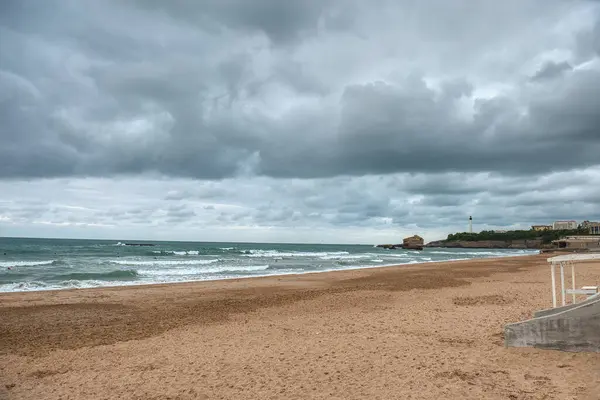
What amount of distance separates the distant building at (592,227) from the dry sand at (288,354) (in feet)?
444

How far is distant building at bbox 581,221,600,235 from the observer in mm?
125537

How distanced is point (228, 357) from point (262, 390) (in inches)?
68.9

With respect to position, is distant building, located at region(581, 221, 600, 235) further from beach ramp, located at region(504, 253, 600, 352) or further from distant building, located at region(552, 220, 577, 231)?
beach ramp, located at region(504, 253, 600, 352)

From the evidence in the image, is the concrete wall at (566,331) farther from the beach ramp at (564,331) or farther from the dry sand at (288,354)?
the dry sand at (288,354)

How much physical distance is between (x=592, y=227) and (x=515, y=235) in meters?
21.4

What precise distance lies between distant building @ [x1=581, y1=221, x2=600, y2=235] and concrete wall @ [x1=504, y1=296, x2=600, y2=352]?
138 metres

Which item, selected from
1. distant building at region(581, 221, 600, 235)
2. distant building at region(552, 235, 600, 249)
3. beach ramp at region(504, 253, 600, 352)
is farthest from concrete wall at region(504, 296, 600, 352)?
distant building at region(581, 221, 600, 235)

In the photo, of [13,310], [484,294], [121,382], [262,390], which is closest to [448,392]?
[262,390]

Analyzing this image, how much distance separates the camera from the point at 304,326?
9711mm

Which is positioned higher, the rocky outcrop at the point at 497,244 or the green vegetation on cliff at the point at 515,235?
the green vegetation on cliff at the point at 515,235

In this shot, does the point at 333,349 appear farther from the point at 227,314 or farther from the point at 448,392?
the point at 227,314

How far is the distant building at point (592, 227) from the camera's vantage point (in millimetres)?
125537

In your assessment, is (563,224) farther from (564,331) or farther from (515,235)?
(564,331)

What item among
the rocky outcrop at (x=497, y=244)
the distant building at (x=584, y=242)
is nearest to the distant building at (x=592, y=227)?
the rocky outcrop at (x=497, y=244)
